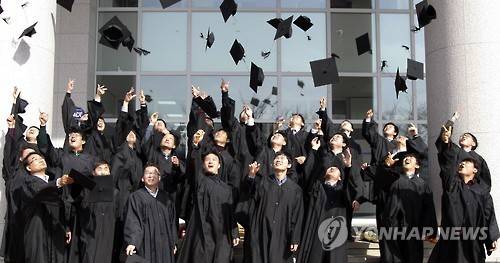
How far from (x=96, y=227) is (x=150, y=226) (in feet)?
2.26

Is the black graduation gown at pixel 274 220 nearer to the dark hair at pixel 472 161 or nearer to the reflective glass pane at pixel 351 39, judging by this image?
the dark hair at pixel 472 161

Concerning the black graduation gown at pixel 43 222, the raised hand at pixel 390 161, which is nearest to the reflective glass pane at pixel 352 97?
the raised hand at pixel 390 161

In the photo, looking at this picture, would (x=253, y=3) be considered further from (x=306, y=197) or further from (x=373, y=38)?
(x=306, y=197)

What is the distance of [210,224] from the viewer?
631 cm

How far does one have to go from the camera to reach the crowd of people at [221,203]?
6203 millimetres

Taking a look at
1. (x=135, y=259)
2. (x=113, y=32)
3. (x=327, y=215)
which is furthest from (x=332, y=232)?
(x=113, y=32)

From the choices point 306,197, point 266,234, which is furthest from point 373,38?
point 266,234

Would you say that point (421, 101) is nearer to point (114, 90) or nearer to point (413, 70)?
point (413, 70)

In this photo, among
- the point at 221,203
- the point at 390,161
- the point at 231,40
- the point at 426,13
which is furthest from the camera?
the point at 231,40

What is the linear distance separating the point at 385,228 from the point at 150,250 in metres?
2.55

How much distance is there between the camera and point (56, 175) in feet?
23.0

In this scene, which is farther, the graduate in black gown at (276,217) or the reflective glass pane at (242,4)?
the reflective glass pane at (242,4)

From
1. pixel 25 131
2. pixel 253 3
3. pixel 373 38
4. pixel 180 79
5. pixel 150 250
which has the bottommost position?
pixel 150 250

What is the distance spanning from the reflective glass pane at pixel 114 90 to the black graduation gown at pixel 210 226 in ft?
20.6
